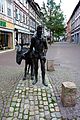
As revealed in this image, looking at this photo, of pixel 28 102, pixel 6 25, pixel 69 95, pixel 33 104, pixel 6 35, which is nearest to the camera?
pixel 69 95

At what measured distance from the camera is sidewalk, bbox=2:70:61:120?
4.36 metres

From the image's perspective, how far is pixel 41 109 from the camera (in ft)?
15.5

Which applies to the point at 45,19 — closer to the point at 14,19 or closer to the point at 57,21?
the point at 57,21

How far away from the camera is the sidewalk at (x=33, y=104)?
4.36 meters

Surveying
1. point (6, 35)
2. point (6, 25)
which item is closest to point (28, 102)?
point (6, 25)

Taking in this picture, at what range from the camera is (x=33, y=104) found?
5.02m

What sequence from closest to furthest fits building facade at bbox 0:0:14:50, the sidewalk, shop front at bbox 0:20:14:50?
the sidewalk → building facade at bbox 0:0:14:50 → shop front at bbox 0:20:14:50

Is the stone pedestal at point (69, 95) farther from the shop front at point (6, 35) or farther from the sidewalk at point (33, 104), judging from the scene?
the shop front at point (6, 35)

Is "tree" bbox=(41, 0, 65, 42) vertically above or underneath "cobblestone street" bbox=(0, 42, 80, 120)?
above

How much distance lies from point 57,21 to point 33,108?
51.5 m

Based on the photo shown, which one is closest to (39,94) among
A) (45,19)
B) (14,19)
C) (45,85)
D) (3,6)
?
(45,85)

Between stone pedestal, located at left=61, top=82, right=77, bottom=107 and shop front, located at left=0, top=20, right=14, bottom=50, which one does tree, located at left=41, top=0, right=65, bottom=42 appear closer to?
shop front, located at left=0, top=20, right=14, bottom=50

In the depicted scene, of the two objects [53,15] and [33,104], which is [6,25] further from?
[53,15]

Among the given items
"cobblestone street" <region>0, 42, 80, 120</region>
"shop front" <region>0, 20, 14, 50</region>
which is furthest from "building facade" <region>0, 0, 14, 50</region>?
"cobblestone street" <region>0, 42, 80, 120</region>
